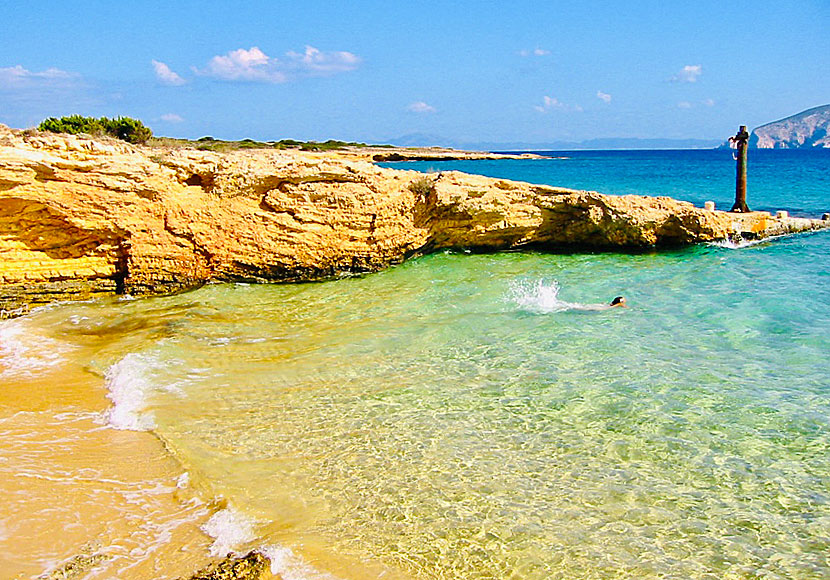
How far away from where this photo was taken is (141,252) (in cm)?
1155

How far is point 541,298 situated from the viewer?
35.0 feet

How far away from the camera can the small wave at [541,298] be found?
10070 mm

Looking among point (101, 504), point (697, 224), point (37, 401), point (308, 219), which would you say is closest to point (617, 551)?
point (101, 504)

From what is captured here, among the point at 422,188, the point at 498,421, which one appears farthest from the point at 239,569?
the point at 422,188

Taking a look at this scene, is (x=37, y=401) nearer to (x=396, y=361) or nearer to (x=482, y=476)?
(x=396, y=361)

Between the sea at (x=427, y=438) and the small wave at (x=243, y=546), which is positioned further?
the sea at (x=427, y=438)

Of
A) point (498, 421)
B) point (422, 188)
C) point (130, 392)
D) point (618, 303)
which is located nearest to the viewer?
→ point (498, 421)

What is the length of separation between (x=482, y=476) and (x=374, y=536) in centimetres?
113

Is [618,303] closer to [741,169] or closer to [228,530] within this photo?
[228,530]

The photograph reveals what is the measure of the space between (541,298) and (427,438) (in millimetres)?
5516

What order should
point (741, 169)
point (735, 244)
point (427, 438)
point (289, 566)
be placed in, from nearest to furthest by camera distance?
point (289, 566) → point (427, 438) → point (735, 244) → point (741, 169)

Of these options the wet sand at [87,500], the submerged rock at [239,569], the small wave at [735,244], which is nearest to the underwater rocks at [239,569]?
the submerged rock at [239,569]

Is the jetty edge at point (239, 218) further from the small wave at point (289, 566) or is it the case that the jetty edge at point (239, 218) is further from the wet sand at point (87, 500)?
the small wave at point (289, 566)

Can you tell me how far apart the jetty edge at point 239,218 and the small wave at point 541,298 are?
8.62 feet
